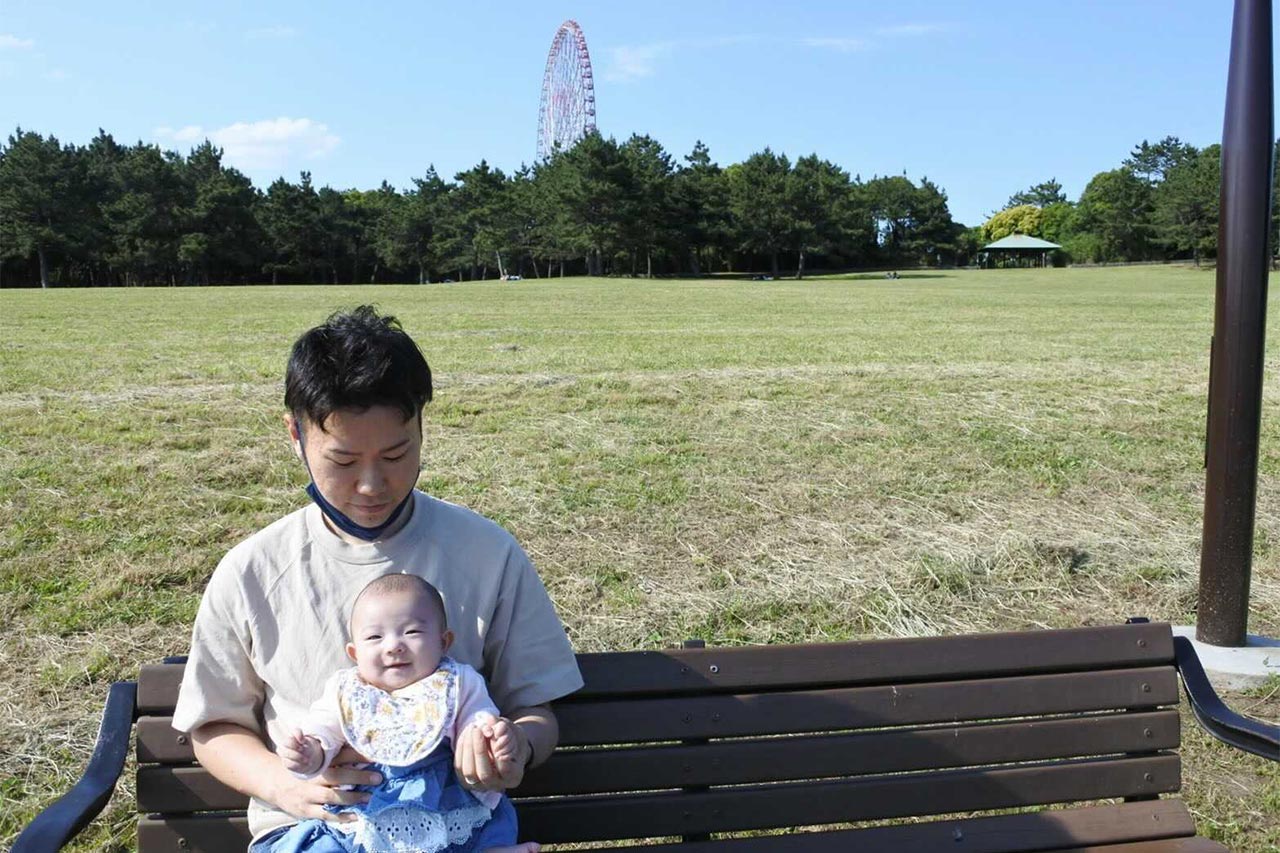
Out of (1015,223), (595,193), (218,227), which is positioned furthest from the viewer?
(1015,223)

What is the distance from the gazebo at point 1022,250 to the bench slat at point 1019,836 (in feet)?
294

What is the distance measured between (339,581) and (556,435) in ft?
20.7

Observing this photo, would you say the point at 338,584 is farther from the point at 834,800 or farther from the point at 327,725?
the point at 834,800

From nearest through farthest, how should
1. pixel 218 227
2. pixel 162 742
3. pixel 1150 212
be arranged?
pixel 162 742
pixel 218 227
pixel 1150 212

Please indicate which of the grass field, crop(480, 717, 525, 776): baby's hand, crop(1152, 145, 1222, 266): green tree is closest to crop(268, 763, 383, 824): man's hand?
crop(480, 717, 525, 776): baby's hand

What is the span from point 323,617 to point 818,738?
1092 millimetres

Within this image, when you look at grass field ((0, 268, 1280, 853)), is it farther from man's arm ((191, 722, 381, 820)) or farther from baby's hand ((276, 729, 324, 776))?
baby's hand ((276, 729, 324, 776))

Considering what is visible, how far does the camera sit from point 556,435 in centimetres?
830

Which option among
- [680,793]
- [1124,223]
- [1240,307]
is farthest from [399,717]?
[1124,223]

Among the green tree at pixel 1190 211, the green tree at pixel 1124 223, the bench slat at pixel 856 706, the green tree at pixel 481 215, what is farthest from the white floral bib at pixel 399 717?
the green tree at pixel 1124 223

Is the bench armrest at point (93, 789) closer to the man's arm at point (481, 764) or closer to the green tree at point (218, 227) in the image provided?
the man's arm at point (481, 764)

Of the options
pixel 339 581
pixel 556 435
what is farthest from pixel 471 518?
pixel 556 435

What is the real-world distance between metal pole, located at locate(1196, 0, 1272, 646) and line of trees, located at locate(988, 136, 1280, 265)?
178 ft

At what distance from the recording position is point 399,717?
1.82 meters
